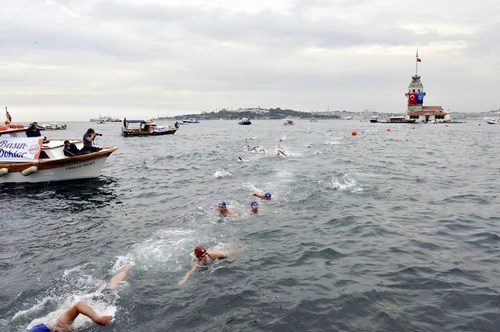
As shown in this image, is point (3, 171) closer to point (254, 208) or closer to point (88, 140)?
point (88, 140)

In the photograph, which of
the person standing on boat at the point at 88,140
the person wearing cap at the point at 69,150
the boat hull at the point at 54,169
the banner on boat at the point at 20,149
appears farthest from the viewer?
the person wearing cap at the point at 69,150

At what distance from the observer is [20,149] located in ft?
71.4

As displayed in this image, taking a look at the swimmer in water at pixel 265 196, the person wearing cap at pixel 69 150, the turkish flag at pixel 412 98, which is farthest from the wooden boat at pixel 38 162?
the turkish flag at pixel 412 98

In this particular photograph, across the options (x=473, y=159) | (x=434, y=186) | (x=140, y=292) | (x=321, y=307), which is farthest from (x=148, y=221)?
(x=473, y=159)

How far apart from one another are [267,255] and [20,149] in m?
18.6

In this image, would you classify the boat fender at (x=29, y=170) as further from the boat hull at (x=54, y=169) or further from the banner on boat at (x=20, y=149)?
the banner on boat at (x=20, y=149)

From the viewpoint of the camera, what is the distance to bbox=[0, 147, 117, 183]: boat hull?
2134 cm

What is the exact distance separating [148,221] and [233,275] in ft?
20.5

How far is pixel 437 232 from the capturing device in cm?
1268

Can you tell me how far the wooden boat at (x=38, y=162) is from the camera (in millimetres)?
21406

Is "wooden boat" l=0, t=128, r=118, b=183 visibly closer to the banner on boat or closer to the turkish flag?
the banner on boat

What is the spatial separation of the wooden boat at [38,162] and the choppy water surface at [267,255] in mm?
1154

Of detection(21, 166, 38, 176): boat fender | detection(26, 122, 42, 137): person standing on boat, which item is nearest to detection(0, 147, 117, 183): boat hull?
detection(21, 166, 38, 176): boat fender

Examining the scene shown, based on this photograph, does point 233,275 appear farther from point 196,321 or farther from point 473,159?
point 473,159
